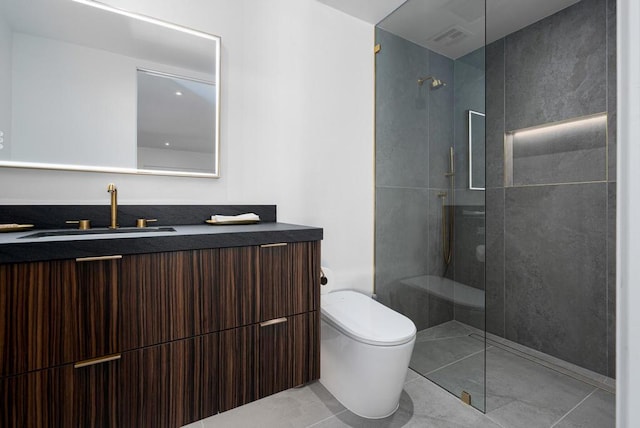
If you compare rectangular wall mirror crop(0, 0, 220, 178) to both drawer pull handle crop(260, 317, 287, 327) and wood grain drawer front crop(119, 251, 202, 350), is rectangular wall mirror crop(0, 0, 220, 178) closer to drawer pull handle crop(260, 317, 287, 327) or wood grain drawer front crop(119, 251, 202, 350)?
wood grain drawer front crop(119, 251, 202, 350)

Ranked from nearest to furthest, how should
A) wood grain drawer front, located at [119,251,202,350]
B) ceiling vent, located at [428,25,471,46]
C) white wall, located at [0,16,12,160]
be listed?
wood grain drawer front, located at [119,251,202,350], white wall, located at [0,16,12,160], ceiling vent, located at [428,25,471,46]

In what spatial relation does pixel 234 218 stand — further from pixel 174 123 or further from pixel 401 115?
pixel 401 115

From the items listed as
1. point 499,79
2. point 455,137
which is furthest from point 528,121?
point 455,137

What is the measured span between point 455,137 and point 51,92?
2.06 meters

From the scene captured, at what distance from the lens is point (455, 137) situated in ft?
5.85

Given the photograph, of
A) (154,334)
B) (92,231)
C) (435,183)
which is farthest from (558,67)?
(92,231)

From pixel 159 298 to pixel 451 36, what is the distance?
205 cm

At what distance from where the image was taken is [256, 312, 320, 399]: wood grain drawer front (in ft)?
4.15

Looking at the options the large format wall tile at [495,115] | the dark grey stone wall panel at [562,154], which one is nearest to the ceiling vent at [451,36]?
the large format wall tile at [495,115]

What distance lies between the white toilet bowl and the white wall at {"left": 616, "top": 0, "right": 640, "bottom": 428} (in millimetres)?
1058

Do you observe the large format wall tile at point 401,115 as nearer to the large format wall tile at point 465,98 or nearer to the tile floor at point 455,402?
the large format wall tile at point 465,98

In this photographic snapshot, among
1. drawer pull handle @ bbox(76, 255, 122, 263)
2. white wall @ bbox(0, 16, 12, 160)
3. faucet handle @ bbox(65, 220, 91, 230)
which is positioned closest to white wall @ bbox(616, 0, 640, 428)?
drawer pull handle @ bbox(76, 255, 122, 263)

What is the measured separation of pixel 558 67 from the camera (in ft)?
6.88

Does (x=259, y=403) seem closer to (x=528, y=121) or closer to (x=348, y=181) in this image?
(x=348, y=181)
